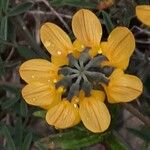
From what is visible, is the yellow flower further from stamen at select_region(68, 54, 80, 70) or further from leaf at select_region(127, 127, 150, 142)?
leaf at select_region(127, 127, 150, 142)

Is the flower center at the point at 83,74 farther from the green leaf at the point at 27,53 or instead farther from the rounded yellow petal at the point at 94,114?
the green leaf at the point at 27,53

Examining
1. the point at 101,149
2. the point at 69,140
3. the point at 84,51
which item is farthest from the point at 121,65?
the point at 101,149

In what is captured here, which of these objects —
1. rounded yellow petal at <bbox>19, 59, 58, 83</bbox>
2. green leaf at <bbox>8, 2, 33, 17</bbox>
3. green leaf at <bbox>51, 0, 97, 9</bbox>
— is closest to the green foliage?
green leaf at <bbox>51, 0, 97, 9</bbox>

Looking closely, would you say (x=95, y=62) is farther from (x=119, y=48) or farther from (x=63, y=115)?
(x=63, y=115)

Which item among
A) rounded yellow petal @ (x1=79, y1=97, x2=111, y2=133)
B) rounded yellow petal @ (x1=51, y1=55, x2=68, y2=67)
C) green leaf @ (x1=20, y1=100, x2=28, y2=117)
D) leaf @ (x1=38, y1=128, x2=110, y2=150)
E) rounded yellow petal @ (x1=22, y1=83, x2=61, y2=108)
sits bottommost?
green leaf @ (x1=20, y1=100, x2=28, y2=117)

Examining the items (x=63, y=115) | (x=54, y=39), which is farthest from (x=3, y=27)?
(x=63, y=115)

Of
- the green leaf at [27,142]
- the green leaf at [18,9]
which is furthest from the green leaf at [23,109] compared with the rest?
the green leaf at [18,9]
